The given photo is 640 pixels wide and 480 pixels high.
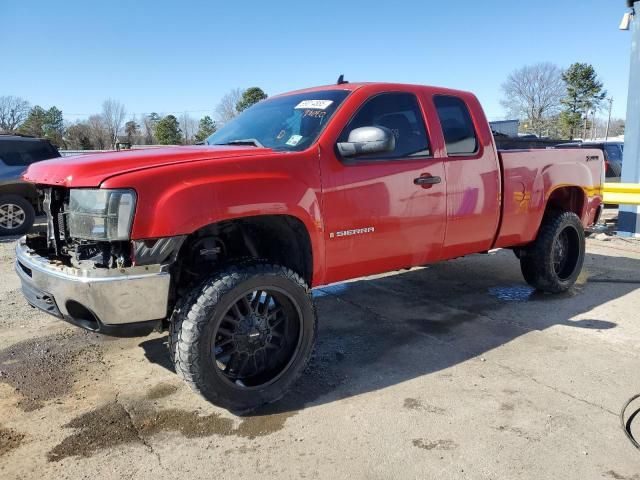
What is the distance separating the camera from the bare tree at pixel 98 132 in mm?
50438

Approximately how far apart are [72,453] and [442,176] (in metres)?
3.04

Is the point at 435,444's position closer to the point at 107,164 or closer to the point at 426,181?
the point at 426,181

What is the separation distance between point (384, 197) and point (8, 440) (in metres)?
2.67

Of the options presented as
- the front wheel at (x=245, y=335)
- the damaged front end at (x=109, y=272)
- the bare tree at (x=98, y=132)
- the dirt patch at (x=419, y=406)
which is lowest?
the dirt patch at (x=419, y=406)

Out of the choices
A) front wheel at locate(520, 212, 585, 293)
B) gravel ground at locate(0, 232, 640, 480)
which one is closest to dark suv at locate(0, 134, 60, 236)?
gravel ground at locate(0, 232, 640, 480)

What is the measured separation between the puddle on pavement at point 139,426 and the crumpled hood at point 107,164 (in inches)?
53.3

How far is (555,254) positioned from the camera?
18.2 ft

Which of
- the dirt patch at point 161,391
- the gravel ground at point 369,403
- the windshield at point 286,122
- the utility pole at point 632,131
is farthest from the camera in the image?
the utility pole at point 632,131

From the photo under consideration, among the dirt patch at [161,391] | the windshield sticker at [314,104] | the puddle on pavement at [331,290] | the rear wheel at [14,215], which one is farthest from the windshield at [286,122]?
the rear wheel at [14,215]

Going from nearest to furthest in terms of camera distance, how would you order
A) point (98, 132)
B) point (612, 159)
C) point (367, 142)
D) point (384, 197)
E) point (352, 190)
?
point (367, 142)
point (352, 190)
point (384, 197)
point (612, 159)
point (98, 132)

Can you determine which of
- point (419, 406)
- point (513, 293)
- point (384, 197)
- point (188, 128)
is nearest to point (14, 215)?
point (384, 197)

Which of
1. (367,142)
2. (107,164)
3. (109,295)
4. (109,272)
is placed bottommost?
(109,295)

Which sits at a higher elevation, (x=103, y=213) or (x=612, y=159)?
(x=612, y=159)

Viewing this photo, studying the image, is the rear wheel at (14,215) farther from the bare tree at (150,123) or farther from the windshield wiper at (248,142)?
the bare tree at (150,123)
